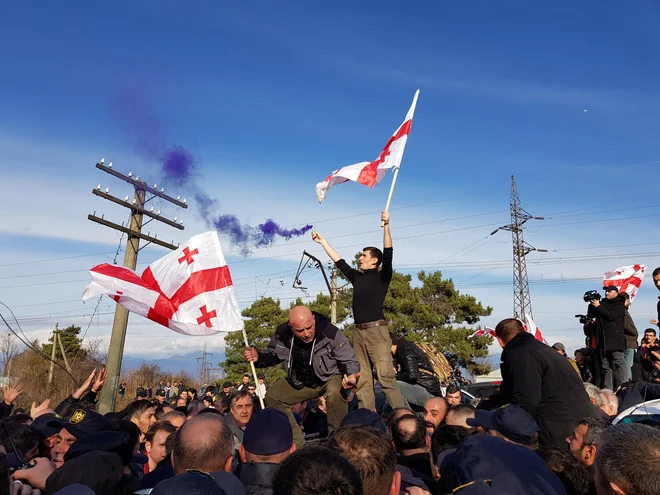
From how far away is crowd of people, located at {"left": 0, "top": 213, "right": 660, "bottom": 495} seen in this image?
240cm

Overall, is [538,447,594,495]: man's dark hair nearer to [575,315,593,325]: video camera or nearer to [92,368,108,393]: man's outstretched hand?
[92,368,108,393]: man's outstretched hand

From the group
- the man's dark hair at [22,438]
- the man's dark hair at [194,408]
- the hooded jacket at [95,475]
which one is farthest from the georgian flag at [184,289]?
the hooded jacket at [95,475]

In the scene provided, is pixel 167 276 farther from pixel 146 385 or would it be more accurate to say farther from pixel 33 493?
pixel 146 385

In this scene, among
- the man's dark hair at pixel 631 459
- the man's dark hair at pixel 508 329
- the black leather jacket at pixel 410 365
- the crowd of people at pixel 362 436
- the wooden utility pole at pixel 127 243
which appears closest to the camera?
the man's dark hair at pixel 631 459

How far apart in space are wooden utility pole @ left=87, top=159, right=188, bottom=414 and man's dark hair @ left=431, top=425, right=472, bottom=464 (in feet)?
69.1

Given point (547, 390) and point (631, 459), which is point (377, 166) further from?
point (631, 459)

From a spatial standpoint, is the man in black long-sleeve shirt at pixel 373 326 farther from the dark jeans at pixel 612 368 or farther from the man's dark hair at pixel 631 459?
the dark jeans at pixel 612 368

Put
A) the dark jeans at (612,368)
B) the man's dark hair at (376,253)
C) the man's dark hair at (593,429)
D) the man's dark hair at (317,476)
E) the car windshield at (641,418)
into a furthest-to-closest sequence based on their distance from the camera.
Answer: the dark jeans at (612,368)
the man's dark hair at (376,253)
the car windshield at (641,418)
the man's dark hair at (593,429)
the man's dark hair at (317,476)

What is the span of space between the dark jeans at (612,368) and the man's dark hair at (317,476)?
9.23m

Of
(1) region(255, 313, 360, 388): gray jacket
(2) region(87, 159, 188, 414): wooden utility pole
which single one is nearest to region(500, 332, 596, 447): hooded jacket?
(1) region(255, 313, 360, 388): gray jacket

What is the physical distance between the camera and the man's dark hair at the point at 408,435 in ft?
14.3

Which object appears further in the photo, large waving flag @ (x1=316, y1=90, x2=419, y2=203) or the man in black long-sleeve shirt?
large waving flag @ (x1=316, y1=90, x2=419, y2=203)

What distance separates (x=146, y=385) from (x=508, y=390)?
4208 cm

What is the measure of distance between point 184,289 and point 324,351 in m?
2.38
